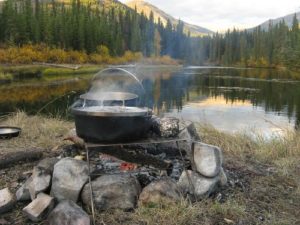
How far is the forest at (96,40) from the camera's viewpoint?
64562 mm

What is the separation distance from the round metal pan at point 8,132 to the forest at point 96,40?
5007cm

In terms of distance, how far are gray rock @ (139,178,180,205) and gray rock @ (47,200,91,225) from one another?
857mm

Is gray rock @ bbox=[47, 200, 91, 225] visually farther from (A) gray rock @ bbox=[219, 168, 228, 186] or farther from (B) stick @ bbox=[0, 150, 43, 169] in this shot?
(A) gray rock @ bbox=[219, 168, 228, 186]

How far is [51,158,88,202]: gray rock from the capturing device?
4934 millimetres

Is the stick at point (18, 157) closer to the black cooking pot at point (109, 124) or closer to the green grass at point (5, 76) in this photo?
the black cooking pot at point (109, 124)

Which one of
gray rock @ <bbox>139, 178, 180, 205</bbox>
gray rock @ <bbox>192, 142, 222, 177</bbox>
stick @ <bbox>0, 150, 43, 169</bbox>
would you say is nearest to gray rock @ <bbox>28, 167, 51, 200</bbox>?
stick @ <bbox>0, 150, 43, 169</bbox>

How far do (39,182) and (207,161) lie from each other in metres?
2.42

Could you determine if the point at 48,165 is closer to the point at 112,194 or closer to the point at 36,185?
the point at 36,185

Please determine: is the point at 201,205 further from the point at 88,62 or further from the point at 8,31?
the point at 88,62

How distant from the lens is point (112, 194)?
16.1ft

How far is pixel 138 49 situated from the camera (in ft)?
348

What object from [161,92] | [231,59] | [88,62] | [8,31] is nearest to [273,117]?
[161,92]

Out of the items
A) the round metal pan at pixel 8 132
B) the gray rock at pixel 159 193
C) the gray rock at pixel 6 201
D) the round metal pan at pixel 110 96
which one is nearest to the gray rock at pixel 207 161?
the gray rock at pixel 159 193

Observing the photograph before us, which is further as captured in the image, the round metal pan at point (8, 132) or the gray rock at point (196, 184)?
the round metal pan at point (8, 132)
